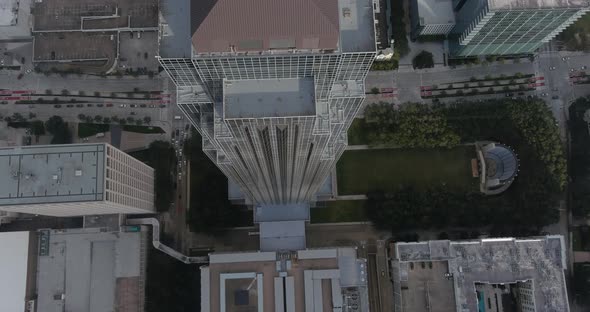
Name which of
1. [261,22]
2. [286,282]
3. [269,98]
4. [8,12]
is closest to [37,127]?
[8,12]

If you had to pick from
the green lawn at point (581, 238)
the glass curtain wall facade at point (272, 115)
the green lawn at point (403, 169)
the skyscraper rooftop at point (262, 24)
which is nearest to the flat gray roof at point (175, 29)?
the glass curtain wall facade at point (272, 115)

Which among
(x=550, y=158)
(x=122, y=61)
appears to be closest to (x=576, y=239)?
(x=550, y=158)

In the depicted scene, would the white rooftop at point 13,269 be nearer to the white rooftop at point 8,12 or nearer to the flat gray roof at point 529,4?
the white rooftop at point 8,12

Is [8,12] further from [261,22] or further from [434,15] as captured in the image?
[434,15]

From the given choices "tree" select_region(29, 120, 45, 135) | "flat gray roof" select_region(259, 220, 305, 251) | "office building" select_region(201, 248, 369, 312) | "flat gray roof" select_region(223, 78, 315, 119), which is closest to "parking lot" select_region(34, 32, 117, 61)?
"tree" select_region(29, 120, 45, 135)

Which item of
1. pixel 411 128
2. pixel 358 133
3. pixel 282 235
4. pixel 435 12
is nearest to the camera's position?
pixel 282 235

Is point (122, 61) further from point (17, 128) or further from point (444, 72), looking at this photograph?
point (444, 72)
